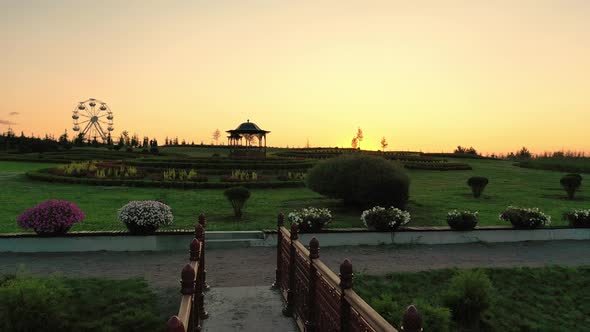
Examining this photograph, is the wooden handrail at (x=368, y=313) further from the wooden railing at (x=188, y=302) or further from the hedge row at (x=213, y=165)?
the hedge row at (x=213, y=165)

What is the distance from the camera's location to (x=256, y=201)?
73.9 feet

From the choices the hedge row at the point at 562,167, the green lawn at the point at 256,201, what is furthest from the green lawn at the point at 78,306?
the hedge row at the point at 562,167

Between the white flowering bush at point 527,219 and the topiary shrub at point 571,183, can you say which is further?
the topiary shrub at point 571,183

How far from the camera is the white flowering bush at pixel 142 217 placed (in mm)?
12781

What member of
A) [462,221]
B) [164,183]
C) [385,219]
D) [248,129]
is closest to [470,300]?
[385,219]

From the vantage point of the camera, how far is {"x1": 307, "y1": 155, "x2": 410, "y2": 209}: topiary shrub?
18.7 metres

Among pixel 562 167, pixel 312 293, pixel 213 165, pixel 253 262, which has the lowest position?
pixel 253 262

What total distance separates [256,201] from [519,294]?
1402 cm

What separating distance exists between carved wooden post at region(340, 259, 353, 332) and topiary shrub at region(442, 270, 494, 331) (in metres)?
5.21

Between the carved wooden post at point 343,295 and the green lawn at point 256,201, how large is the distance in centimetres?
1052

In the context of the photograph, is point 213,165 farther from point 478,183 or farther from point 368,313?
point 368,313

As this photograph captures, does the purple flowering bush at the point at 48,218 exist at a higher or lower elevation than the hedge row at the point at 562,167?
lower

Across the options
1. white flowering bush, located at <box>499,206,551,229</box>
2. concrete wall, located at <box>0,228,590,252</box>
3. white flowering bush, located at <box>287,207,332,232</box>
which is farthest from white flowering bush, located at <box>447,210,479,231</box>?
white flowering bush, located at <box>287,207,332,232</box>

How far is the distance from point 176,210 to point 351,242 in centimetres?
853
